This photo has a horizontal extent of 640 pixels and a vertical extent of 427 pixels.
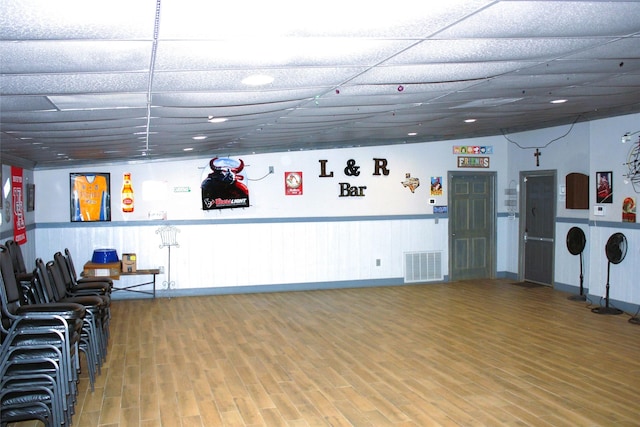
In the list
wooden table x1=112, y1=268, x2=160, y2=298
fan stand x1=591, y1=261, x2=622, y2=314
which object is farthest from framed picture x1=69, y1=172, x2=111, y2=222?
fan stand x1=591, y1=261, x2=622, y2=314

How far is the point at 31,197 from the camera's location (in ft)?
28.9

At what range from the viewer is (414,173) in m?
10.8

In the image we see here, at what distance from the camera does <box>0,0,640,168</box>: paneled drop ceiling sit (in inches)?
80.6

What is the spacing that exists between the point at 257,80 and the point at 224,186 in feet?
21.9

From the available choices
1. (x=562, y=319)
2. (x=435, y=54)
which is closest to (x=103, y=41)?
(x=435, y=54)

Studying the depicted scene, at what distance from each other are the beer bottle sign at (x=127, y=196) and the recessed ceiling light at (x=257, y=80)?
22.0ft

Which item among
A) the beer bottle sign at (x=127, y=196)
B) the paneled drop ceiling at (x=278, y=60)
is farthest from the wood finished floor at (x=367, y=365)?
the paneled drop ceiling at (x=278, y=60)

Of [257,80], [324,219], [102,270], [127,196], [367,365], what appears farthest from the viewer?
[324,219]

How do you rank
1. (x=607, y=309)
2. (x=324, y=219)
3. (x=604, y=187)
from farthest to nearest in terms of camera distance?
1. (x=324, y=219)
2. (x=604, y=187)
3. (x=607, y=309)

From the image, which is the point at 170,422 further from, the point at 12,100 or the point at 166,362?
the point at 12,100

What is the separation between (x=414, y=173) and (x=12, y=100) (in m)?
8.47

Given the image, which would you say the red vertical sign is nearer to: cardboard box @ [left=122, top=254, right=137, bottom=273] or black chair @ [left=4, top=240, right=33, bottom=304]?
black chair @ [left=4, top=240, right=33, bottom=304]

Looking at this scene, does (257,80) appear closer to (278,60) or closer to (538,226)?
(278,60)

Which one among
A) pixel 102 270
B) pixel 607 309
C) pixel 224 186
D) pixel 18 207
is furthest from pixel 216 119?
pixel 607 309
